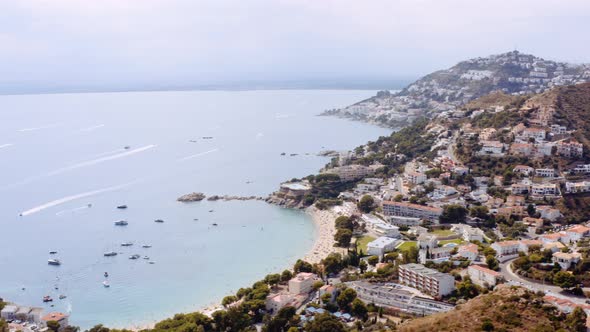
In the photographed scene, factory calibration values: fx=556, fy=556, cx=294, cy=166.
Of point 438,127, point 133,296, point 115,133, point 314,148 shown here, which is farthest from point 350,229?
point 115,133

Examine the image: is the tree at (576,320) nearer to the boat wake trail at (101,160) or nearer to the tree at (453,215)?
the tree at (453,215)

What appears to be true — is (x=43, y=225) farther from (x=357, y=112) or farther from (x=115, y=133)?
(x=357, y=112)

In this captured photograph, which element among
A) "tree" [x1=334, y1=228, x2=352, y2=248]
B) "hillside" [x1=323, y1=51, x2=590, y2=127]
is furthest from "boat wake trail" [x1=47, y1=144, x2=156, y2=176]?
"hillside" [x1=323, y1=51, x2=590, y2=127]

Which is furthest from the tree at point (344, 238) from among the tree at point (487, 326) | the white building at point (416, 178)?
the tree at point (487, 326)

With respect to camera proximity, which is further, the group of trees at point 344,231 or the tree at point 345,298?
the group of trees at point 344,231

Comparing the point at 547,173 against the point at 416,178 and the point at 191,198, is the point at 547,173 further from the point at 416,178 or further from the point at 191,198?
the point at 191,198

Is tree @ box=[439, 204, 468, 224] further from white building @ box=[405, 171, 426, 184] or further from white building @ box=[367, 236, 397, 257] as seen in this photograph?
white building @ box=[405, 171, 426, 184]

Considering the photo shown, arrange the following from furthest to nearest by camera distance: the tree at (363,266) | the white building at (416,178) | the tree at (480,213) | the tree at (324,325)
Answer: the white building at (416,178), the tree at (480,213), the tree at (363,266), the tree at (324,325)

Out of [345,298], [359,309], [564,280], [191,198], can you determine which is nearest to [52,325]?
[345,298]
